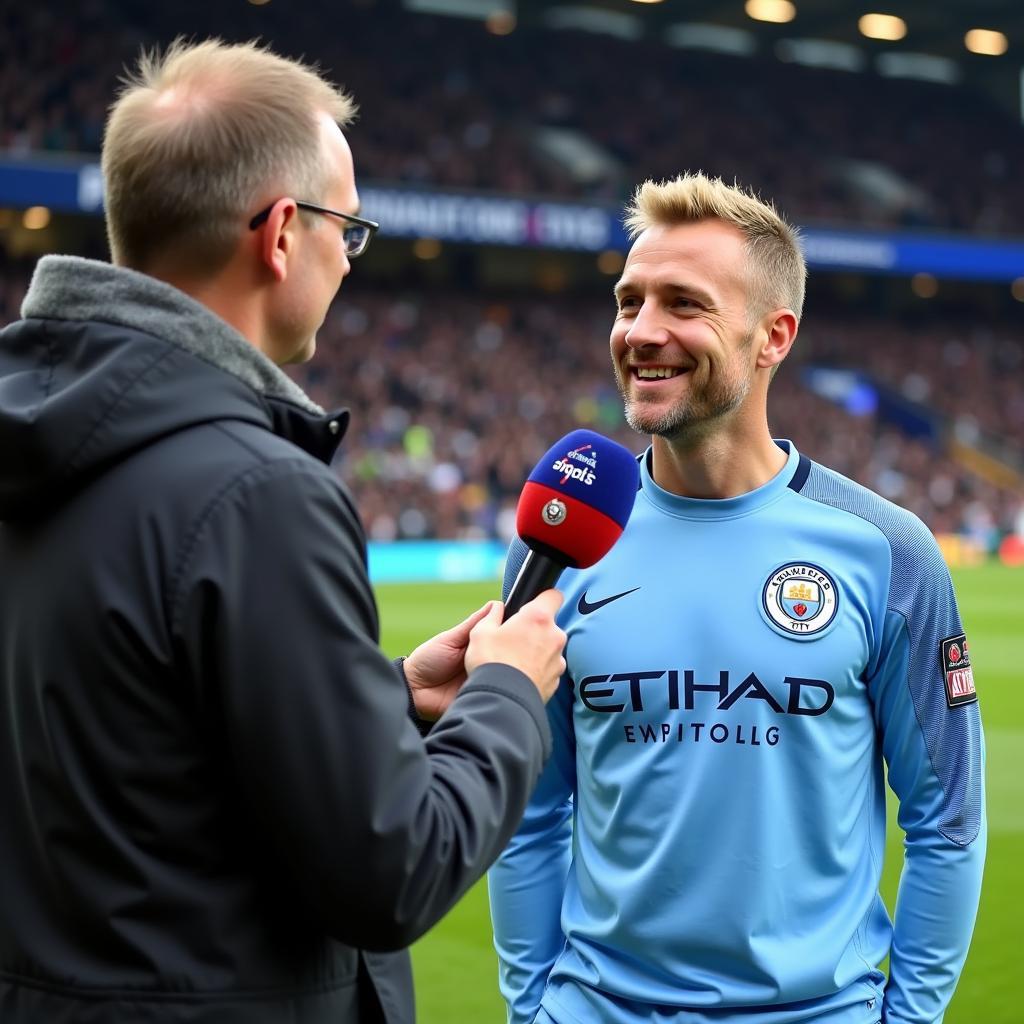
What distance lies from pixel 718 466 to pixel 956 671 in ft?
1.88

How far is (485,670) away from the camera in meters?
1.89

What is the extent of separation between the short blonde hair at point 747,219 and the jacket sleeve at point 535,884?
69 centimetres

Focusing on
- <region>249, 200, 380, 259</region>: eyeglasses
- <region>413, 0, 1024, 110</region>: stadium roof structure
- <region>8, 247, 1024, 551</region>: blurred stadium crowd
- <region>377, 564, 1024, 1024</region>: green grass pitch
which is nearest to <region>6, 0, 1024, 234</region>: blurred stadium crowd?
<region>413, 0, 1024, 110</region>: stadium roof structure

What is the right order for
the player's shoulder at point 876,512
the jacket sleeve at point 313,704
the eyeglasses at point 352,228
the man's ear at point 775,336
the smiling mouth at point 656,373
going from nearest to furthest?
the jacket sleeve at point 313,704, the eyeglasses at point 352,228, the player's shoulder at point 876,512, the smiling mouth at point 656,373, the man's ear at point 775,336

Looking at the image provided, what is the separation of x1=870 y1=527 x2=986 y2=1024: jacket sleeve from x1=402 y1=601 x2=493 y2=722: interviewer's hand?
32.1 inches

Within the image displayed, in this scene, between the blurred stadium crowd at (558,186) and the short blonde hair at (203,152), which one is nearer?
the short blonde hair at (203,152)

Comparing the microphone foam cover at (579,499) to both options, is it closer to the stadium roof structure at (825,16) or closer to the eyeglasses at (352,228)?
the eyeglasses at (352,228)

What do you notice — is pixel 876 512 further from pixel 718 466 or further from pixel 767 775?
pixel 767 775

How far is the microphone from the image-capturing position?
2199mm

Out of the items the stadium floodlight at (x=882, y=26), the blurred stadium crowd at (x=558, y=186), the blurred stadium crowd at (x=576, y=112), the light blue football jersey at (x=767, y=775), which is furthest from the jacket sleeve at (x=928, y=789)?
the stadium floodlight at (x=882, y=26)

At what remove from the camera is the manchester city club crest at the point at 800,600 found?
2.59 metres

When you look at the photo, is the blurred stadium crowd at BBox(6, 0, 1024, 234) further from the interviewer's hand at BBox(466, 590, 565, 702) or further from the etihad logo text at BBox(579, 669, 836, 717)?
the interviewer's hand at BBox(466, 590, 565, 702)

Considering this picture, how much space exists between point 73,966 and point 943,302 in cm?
4333

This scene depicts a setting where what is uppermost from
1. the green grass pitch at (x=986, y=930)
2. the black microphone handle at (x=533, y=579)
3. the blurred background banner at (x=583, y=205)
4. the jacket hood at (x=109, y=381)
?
the blurred background banner at (x=583, y=205)
